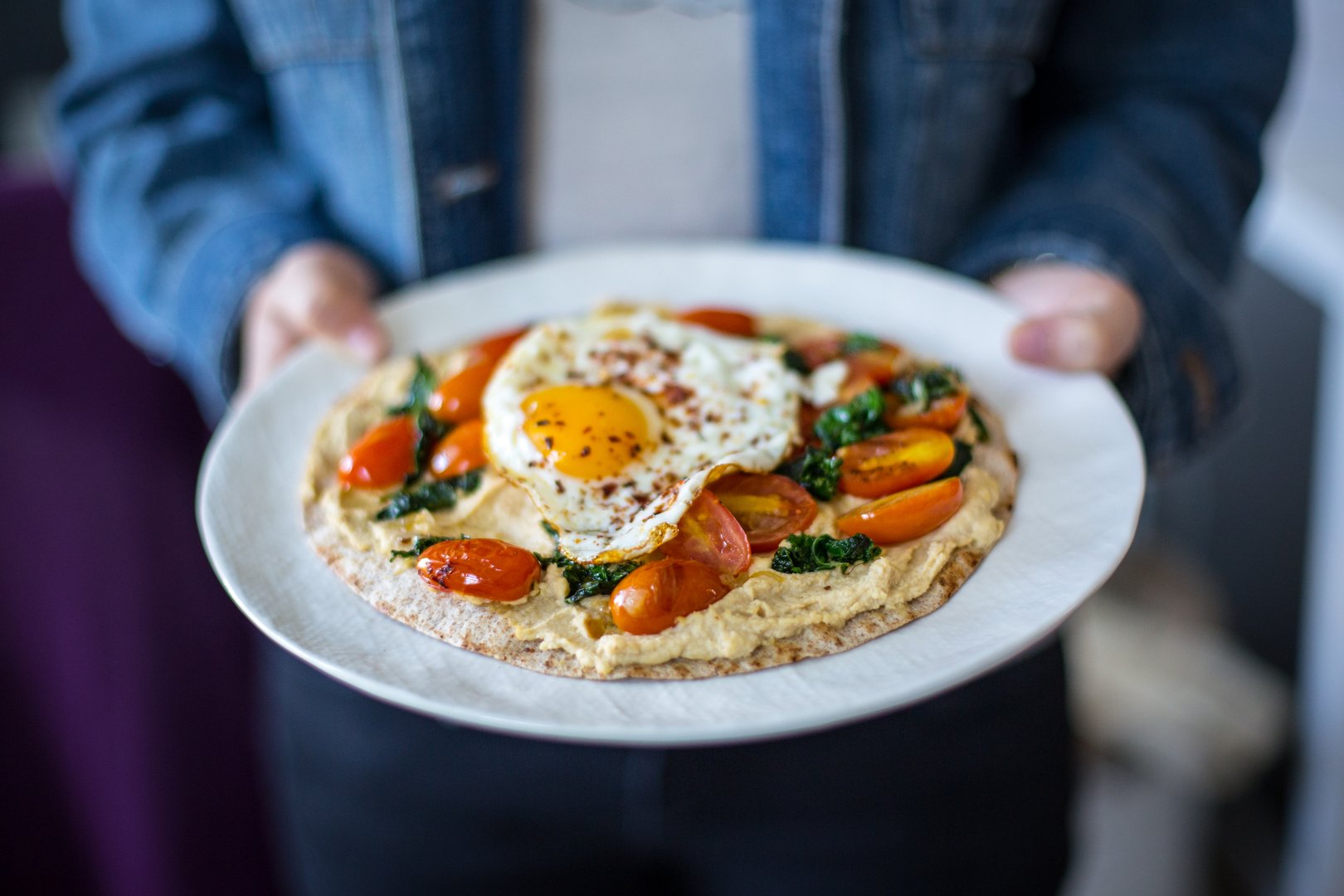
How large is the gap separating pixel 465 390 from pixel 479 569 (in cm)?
69

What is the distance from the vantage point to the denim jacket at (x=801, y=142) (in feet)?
9.05

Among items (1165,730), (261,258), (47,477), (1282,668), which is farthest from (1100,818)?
(47,477)

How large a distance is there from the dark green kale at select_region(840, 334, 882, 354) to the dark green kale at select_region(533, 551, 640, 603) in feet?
3.13

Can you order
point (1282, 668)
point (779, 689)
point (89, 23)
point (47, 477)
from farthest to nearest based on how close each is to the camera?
point (1282, 668) → point (47, 477) → point (89, 23) → point (779, 689)

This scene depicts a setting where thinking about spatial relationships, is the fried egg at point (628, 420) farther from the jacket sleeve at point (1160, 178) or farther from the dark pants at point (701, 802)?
the jacket sleeve at point (1160, 178)

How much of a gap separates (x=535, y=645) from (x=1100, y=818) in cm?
397

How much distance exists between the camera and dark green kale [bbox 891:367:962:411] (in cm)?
251

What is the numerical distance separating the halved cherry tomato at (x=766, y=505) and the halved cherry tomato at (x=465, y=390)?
70 cm

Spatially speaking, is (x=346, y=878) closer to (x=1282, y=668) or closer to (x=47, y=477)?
(x=47, y=477)

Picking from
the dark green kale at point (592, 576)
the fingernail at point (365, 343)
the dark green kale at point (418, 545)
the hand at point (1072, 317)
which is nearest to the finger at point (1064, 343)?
the hand at point (1072, 317)

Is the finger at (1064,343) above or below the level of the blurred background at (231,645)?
above

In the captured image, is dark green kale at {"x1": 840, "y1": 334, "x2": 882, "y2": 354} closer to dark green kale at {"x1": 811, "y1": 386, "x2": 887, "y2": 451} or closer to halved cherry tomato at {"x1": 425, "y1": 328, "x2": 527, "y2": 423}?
dark green kale at {"x1": 811, "y1": 386, "x2": 887, "y2": 451}

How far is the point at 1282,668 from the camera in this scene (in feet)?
17.8

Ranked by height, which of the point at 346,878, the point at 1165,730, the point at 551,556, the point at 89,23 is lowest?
the point at 1165,730
